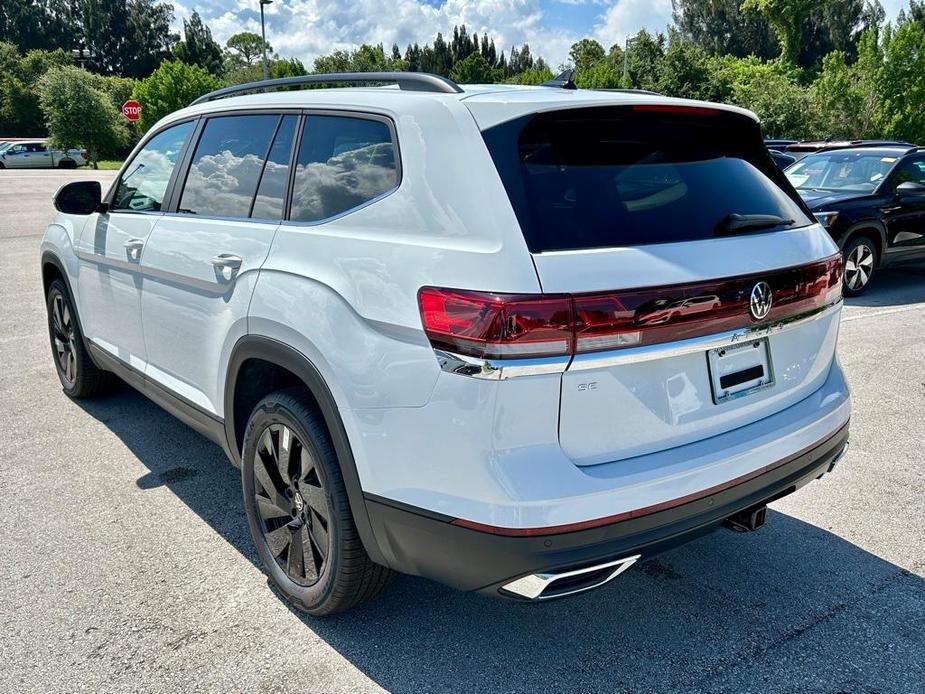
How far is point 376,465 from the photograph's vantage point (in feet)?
7.51

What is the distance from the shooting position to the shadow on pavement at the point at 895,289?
338 inches

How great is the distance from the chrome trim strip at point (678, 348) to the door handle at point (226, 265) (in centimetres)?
149

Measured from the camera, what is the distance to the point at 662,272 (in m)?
2.16

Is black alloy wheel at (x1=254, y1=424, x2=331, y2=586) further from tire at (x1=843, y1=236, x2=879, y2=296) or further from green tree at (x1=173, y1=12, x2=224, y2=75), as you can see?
green tree at (x1=173, y1=12, x2=224, y2=75)

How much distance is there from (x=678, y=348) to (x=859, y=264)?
7.72m

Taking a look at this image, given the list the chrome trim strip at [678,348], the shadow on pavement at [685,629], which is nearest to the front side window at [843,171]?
the shadow on pavement at [685,629]

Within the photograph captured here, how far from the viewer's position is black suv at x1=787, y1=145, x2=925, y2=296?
8.64 m

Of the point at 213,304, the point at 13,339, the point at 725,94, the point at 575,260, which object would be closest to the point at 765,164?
the point at 575,260

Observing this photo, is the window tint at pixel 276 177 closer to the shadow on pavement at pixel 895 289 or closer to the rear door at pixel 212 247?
the rear door at pixel 212 247

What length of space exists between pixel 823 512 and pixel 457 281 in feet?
→ 8.24

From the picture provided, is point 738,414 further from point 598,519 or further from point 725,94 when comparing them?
point 725,94

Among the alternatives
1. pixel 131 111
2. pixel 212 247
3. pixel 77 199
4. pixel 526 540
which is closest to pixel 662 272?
pixel 526 540

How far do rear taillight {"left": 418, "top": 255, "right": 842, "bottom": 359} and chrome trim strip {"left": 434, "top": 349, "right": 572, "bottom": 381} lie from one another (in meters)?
0.01

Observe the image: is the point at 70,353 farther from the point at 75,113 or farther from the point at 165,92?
the point at 165,92
